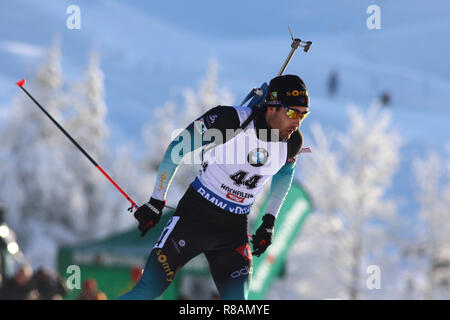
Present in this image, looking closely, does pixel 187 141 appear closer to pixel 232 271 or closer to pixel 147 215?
pixel 147 215

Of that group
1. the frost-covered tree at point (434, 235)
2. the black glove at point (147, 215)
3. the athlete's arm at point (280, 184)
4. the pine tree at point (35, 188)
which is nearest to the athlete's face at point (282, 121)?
the athlete's arm at point (280, 184)

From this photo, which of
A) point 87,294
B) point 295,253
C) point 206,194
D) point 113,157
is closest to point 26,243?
point 113,157

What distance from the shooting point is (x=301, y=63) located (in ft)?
464

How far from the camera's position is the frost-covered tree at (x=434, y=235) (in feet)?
68.2

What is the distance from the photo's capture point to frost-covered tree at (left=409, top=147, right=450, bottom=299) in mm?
20797

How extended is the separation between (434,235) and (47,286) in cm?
1601

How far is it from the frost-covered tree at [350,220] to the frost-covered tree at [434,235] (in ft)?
4.39

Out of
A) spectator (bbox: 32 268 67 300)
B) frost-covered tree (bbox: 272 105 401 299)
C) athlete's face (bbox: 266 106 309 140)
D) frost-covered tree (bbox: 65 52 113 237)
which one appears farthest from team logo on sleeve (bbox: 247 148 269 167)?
frost-covered tree (bbox: 65 52 113 237)

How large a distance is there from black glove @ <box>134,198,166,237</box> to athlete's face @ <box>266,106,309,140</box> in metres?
0.97

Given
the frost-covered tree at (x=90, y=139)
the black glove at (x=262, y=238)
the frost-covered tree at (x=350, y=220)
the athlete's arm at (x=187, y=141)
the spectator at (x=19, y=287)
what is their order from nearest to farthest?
the athlete's arm at (x=187, y=141) < the black glove at (x=262, y=238) < the spectator at (x=19, y=287) < the frost-covered tree at (x=350, y=220) < the frost-covered tree at (x=90, y=139)

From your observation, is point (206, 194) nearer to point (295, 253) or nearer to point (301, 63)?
point (295, 253)

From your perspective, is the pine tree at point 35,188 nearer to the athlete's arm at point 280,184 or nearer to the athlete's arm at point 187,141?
the athlete's arm at point 280,184

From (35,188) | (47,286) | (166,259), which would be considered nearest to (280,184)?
(166,259)
